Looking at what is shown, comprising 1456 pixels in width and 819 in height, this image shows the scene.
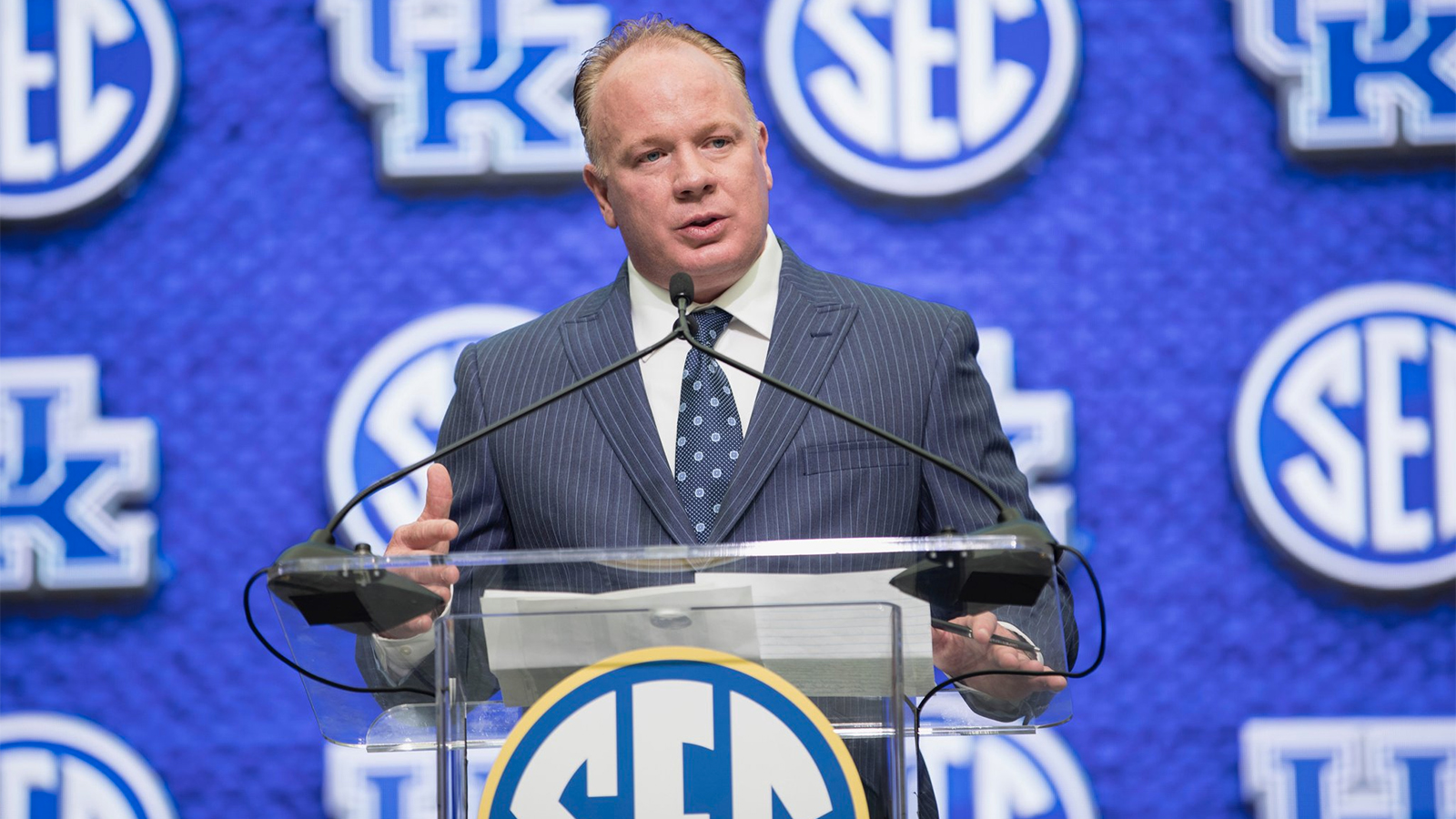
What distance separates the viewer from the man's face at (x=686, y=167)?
5.54ft

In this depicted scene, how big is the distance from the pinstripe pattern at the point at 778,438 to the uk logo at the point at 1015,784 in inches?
43.4

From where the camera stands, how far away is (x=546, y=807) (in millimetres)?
1070

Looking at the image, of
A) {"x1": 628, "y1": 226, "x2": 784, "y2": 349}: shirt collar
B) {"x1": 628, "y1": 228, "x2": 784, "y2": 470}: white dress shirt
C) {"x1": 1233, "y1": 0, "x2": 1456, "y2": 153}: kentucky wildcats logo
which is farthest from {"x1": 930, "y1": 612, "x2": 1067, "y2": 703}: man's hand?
{"x1": 1233, "y1": 0, "x2": 1456, "y2": 153}: kentucky wildcats logo

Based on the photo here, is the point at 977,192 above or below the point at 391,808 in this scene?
above

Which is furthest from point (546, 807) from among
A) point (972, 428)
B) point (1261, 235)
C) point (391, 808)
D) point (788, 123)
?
point (1261, 235)

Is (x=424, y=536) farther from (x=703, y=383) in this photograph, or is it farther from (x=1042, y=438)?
(x=1042, y=438)

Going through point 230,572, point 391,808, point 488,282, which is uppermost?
point 488,282

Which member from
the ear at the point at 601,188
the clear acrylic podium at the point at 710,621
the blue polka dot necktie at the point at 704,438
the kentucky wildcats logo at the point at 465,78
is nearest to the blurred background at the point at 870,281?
the kentucky wildcats logo at the point at 465,78

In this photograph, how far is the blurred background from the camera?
2.64m

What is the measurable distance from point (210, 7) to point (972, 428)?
194 centimetres

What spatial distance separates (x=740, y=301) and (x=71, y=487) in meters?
1.68

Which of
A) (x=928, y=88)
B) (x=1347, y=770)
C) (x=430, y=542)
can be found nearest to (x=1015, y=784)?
(x=1347, y=770)

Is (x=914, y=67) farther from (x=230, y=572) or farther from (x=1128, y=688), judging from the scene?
(x=230, y=572)

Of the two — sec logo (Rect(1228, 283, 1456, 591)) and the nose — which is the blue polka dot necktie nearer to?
the nose
